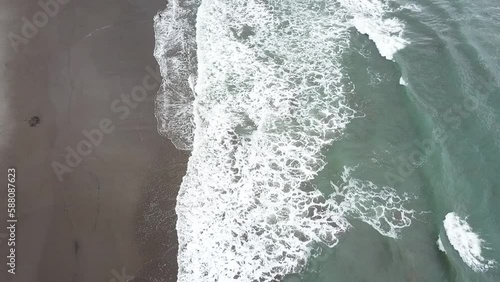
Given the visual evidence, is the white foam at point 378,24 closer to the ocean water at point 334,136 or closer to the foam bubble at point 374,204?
the ocean water at point 334,136

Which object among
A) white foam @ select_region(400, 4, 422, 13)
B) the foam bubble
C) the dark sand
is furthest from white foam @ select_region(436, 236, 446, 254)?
white foam @ select_region(400, 4, 422, 13)

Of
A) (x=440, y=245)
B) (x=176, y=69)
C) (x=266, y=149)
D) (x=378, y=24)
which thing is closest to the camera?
(x=440, y=245)

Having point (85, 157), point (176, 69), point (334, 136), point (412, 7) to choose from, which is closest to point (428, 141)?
point (334, 136)

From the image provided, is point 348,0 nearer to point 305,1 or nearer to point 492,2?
point 305,1

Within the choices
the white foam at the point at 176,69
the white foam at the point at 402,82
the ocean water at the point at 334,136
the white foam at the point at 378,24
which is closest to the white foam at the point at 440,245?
the ocean water at the point at 334,136

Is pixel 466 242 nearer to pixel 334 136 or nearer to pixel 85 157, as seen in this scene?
pixel 334 136

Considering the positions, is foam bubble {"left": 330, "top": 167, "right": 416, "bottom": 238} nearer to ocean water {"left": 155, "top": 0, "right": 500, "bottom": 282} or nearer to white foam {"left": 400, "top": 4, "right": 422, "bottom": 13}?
ocean water {"left": 155, "top": 0, "right": 500, "bottom": 282}
